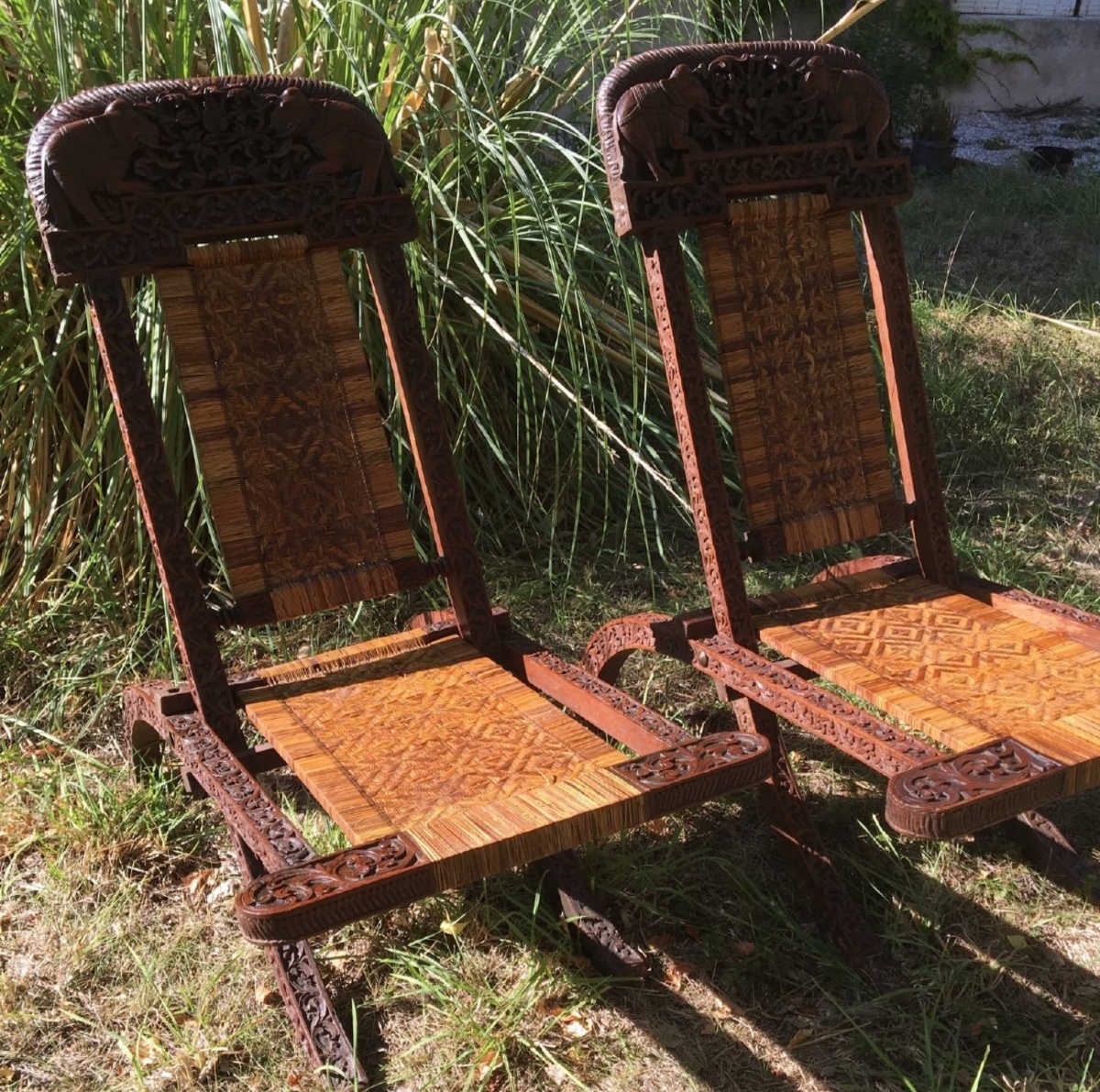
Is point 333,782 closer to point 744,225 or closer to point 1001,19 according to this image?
point 744,225

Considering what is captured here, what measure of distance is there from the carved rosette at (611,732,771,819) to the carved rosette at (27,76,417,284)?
3.58 feet

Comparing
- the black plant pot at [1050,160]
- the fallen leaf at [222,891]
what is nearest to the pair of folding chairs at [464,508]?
the fallen leaf at [222,891]

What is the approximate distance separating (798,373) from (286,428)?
988 mm

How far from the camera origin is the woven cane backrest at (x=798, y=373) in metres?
2.59

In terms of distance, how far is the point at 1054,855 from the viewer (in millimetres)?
2506

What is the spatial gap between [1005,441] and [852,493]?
5.79 feet

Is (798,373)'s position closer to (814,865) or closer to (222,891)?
(814,865)

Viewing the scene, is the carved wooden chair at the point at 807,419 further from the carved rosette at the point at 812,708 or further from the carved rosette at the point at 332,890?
the carved rosette at the point at 332,890

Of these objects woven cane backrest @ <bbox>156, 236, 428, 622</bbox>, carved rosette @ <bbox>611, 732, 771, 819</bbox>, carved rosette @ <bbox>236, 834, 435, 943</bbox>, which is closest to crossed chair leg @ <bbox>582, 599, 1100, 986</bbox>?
carved rosette @ <bbox>611, 732, 771, 819</bbox>

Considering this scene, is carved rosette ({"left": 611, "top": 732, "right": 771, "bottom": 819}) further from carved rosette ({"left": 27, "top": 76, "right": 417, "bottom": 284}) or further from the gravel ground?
the gravel ground

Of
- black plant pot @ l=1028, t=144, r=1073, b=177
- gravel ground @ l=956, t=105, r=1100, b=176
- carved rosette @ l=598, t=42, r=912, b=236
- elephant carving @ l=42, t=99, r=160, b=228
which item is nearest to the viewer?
elephant carving @ l=42, t=99, r=160, b=228

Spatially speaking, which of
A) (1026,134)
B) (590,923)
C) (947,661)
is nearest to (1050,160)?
(1026,134)

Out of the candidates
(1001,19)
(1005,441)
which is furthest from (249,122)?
(1001,19)

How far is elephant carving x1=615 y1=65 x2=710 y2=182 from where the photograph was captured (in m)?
2.37
